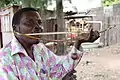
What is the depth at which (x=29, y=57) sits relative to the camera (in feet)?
4.97

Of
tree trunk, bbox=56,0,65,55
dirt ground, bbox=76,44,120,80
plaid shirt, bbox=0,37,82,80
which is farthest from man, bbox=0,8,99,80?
dirt ground, bbox=76,44,120,80

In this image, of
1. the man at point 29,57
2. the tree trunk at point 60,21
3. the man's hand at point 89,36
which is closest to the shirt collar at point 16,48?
the man at point 29,57

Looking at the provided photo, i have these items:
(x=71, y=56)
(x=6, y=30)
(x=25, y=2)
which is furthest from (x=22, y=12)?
(x=6, y=30)

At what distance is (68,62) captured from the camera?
5.30 feet

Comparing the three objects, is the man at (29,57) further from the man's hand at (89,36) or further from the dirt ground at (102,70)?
the dirt ground at (102,70)

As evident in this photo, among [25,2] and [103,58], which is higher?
[25,2]

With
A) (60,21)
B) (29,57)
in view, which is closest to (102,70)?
(60,21)

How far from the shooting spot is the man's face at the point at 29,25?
1.48 meters

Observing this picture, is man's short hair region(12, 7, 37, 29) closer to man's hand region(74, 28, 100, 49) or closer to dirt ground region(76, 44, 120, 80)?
man's hand region(74, 28, 100, 49)

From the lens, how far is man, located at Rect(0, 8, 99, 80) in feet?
4.65

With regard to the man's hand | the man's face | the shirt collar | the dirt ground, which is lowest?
the dirt ground

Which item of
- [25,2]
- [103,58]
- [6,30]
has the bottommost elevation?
[103,58]

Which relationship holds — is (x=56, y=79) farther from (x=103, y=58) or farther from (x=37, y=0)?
(x=103, y=58)

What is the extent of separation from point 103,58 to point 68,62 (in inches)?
283
